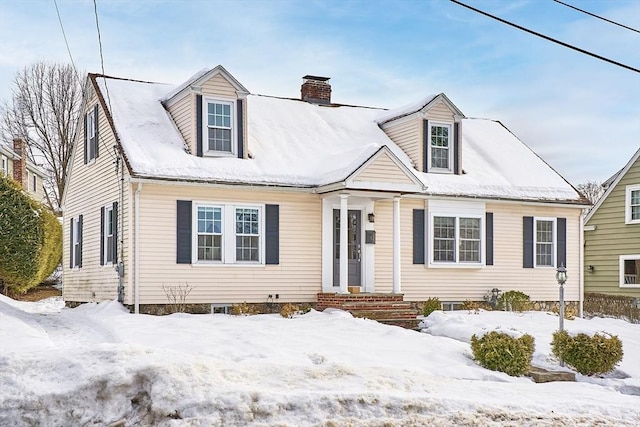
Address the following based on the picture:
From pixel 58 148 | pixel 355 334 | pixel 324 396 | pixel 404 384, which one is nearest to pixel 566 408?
pixel 404 384

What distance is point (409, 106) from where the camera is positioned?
2264 cm

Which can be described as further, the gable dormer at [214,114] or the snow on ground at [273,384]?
the gable dormer at [214,114]

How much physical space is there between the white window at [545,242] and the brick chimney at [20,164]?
2578 cm

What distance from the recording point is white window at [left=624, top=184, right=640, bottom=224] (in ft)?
91.9

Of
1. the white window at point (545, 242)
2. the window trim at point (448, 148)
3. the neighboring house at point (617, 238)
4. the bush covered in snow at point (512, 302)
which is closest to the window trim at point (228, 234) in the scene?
the window trim at point (448, 148)

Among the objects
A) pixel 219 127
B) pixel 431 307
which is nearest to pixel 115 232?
pixel 219 127

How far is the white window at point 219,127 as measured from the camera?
19234 millimetres

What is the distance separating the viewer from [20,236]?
85.0ft

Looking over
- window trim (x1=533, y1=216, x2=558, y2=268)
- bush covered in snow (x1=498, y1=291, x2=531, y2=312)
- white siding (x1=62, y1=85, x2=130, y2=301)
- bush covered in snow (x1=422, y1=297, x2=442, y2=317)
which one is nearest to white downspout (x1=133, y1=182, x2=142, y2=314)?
white siding (x1=62, y1=85, x2=130, y2=301)

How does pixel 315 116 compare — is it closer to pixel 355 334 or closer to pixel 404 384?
pixel 355 334

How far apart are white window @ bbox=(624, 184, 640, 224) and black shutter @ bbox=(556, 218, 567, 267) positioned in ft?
21.0

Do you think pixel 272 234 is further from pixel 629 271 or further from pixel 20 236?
pixel 629 271

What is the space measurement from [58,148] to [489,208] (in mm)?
25695

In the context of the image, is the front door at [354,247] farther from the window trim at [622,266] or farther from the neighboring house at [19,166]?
the neighboring house at [19,166]
